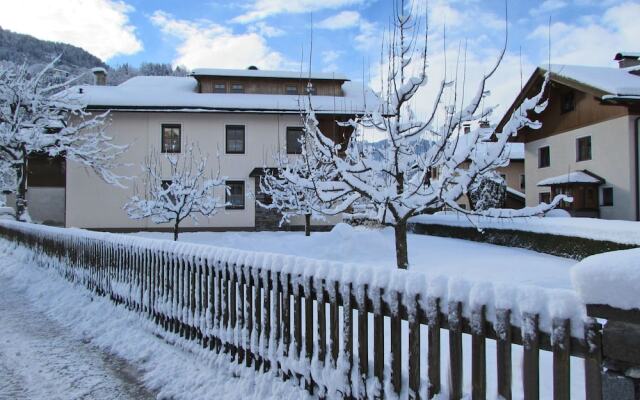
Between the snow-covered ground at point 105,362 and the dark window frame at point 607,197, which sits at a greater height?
the dark window frame at point 607,197

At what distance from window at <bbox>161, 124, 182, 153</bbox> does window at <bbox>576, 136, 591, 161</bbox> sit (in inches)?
801

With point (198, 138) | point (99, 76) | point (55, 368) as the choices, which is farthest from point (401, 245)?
point (99, 76)

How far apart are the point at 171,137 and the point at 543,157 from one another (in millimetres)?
20710

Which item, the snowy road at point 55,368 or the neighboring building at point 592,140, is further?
the neighboring building at point 592,140

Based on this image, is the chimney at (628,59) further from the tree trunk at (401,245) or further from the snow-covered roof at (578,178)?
the tree trunk at (401,245)

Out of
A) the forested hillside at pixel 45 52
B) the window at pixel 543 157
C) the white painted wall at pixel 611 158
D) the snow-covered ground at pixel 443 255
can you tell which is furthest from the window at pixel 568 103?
the forested hillside at pixel 45 52

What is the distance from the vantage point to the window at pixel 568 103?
2333cm

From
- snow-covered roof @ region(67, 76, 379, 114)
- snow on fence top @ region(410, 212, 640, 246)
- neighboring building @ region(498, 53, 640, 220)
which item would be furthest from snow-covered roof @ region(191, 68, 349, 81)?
snow on fence top @ region(410, 212, 640, 246)

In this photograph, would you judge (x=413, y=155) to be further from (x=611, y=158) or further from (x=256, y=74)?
(x=256, y=74)

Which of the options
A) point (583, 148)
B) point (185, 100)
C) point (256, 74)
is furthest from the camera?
point (256, 74)

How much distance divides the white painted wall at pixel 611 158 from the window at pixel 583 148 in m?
0.18

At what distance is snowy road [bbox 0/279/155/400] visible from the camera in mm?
4371

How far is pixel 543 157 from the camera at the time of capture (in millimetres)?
26406

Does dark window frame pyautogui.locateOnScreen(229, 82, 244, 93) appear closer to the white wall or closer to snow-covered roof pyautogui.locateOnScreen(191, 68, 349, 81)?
snow-covered roof pyautogui.locateOnScreen(191, 68, 349, 81)
